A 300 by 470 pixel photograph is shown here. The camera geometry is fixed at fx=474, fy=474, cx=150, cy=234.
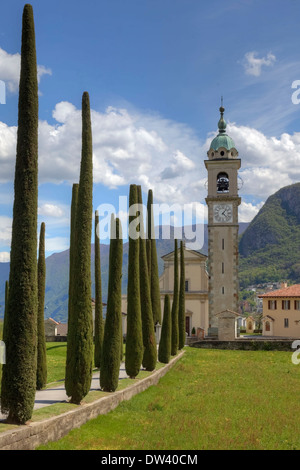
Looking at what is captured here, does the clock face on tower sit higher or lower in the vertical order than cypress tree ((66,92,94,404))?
higher

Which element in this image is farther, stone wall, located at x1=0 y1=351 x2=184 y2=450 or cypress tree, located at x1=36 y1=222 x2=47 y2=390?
cypress tree, located at x1=36 y1=222 x2=47 y2=390

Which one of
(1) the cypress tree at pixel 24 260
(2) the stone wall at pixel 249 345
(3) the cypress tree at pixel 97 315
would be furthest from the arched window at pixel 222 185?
(1) the cypress tree at pixel 24 260

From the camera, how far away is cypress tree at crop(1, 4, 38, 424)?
11.3 meters

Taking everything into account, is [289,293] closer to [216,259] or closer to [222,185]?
[216,259]

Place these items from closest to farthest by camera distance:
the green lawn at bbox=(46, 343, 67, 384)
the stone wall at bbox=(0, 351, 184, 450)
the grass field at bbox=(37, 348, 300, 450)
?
the stone wall at bbox=(0, 351, 184, 450) < the grass field at bbox=(37, 348, 300, 450) < the green lawn at bbox=(46, 343, 67, 384)

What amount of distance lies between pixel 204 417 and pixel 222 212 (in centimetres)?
3863

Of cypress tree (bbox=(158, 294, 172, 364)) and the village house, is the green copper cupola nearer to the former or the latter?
the village house

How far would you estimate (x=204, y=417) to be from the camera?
47.0ft

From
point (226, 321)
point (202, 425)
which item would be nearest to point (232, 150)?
point (226, 321)

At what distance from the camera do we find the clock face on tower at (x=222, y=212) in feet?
169

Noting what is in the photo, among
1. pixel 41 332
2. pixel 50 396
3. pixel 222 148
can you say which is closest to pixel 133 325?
pixel 41 332

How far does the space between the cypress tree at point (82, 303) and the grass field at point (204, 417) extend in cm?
131

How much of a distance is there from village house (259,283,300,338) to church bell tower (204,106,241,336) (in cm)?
443

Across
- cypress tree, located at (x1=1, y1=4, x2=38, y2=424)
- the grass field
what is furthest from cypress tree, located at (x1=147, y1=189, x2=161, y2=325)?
cypress tree, located at (x1=1, y1=4, x2=38, y2=424)
